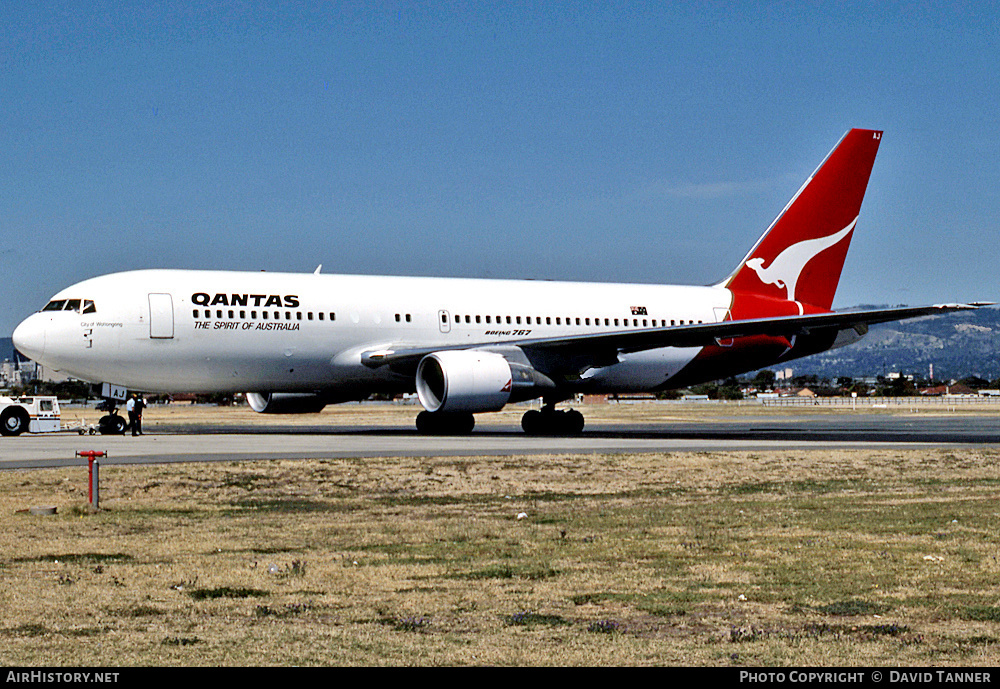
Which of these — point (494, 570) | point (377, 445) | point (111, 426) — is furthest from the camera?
point (111, 426)

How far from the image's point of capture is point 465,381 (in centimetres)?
2741

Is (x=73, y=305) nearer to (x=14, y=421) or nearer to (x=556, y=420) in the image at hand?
(x=14, y=421)

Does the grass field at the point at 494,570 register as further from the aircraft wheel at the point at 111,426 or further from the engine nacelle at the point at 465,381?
the aircraft wheel at the point at 111,426

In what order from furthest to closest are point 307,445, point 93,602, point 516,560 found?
1. point 307,445
2. point 516,560
3. point 93,602

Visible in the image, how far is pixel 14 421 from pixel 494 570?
2526cm

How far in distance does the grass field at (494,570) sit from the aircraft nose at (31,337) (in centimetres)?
1083

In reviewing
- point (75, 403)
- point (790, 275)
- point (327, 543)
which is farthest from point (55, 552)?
point (75, 403)

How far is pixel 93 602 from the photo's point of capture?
8383 millimetres

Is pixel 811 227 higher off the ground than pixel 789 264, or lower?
higher

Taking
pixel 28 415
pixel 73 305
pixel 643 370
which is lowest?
pixel 28 415

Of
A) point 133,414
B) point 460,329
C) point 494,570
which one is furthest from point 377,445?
point 494,570

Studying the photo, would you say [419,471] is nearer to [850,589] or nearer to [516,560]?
[516,560]

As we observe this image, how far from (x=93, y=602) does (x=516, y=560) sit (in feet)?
11.8

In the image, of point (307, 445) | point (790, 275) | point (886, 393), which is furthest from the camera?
point (886, 393)
